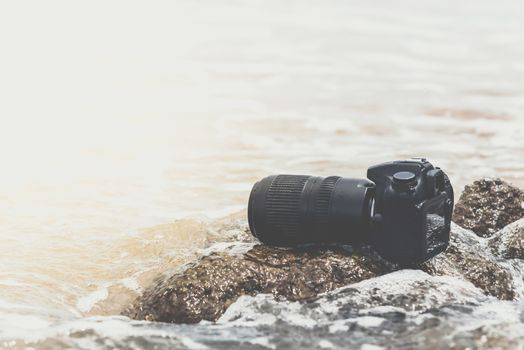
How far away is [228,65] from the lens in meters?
15.9

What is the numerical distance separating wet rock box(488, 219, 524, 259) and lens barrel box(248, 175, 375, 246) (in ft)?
3.96

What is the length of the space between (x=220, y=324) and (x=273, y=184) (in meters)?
0.88

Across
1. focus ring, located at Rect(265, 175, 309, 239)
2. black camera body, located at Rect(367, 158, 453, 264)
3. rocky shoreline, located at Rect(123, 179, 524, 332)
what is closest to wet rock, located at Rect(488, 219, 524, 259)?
rocky shoreline, located at Rect(123, 179, 524, 332)

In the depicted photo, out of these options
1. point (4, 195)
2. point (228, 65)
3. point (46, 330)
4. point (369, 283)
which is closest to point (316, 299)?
point (369, 283)

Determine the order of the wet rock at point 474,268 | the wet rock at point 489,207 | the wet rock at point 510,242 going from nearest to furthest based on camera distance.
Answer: the wet rock at point 474,268 < the wet rock at point 510,242 < the wet rock at point 489,207

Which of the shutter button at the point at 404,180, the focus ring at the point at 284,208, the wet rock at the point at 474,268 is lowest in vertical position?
the wet rock at the point at 474,268

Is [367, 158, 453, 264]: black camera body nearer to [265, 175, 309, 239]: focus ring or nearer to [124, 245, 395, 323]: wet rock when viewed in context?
[124, 245, 395, 323]: wet rock

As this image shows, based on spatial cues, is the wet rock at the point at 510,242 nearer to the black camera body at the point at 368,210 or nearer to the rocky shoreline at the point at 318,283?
the rocky shoreline at the point at 318,283

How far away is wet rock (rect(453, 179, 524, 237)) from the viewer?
5238 millimetres

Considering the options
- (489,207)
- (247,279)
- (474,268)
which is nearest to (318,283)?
(247,279)

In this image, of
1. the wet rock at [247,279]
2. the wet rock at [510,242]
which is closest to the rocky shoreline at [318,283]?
the wet rock at [247,279]

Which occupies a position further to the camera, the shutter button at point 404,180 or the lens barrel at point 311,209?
the lens barrel at point 311,209

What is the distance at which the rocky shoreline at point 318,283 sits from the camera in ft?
12.0

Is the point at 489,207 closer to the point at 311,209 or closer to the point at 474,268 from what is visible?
the point at 474,268
